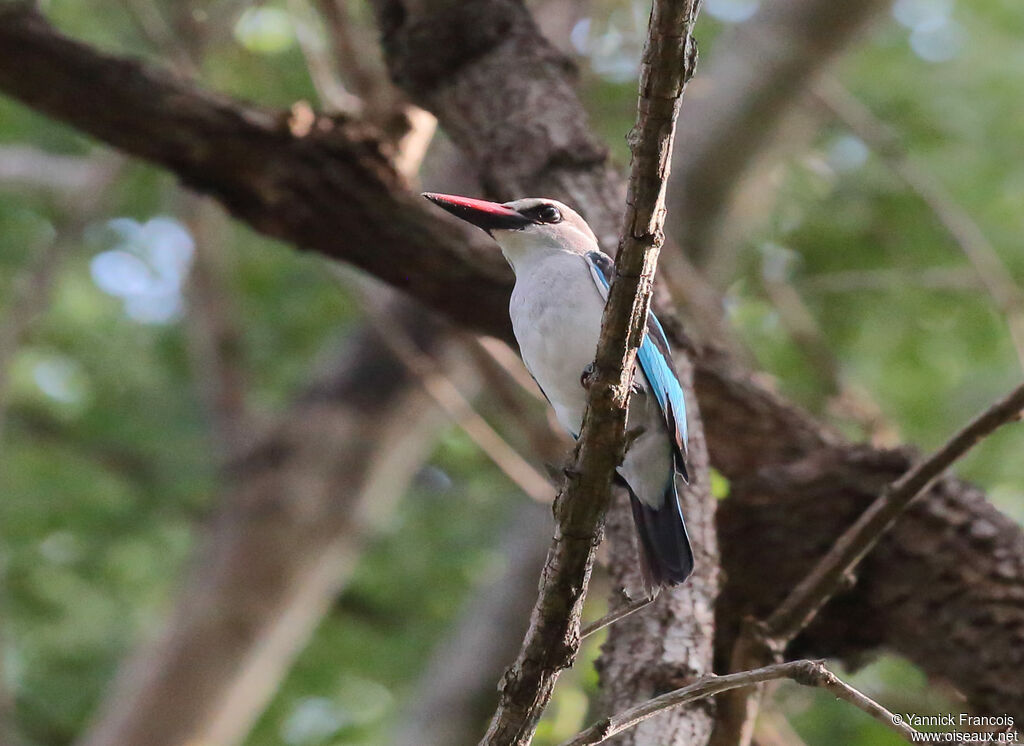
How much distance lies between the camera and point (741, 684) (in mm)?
2316

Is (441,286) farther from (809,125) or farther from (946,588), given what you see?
(809,125)

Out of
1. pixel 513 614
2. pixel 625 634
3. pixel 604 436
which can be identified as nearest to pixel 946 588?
pixel 625 634

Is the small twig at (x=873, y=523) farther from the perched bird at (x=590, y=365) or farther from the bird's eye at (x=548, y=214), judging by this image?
the bird's eye at (x=548, y=214)

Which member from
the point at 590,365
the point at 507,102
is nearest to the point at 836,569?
the point at 590,365

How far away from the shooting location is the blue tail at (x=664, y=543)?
9.52 ft

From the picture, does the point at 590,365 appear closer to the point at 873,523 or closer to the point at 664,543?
the point at 664,543

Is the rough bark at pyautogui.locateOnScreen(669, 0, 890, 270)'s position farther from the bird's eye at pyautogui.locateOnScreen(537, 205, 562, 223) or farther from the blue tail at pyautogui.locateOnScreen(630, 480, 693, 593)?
the blue tail at pyautogui.locateOnScreen(630, 480, 693, 593)

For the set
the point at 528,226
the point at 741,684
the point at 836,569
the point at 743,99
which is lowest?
the point at 741,684

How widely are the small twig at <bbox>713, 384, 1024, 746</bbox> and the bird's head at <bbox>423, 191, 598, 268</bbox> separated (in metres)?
1.19

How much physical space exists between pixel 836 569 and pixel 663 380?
736mm

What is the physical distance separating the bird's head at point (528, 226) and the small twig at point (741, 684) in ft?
5.52

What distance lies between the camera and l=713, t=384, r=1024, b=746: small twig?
10.2 ft

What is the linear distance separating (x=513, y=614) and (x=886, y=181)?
3.56 metres

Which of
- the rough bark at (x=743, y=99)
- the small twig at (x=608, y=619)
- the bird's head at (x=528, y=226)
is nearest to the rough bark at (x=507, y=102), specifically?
the bird's head at (x=528, y=226)
